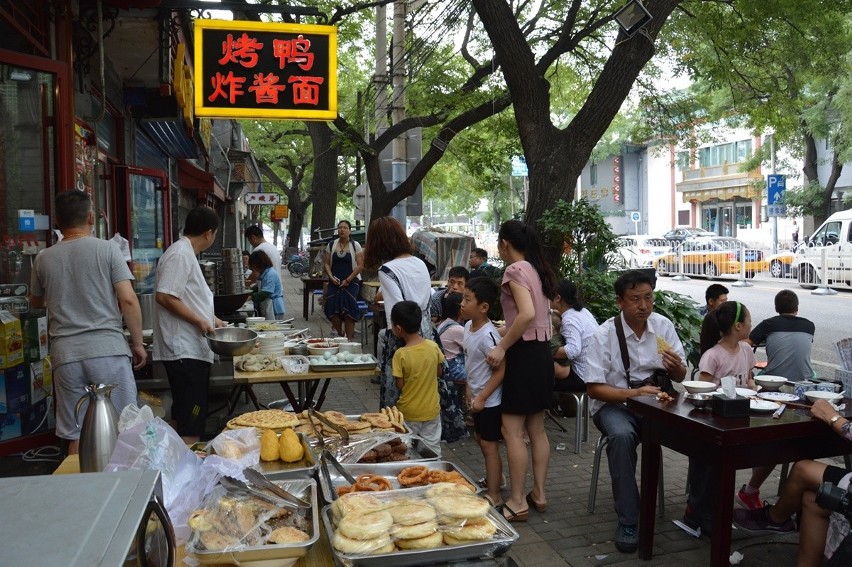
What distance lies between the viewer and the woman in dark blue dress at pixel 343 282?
37.0 ft

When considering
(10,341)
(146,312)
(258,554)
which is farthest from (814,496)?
(146,312)

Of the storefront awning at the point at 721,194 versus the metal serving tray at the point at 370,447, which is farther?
the storefront awning at the point at 721,194

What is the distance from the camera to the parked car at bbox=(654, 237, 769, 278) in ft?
82.2

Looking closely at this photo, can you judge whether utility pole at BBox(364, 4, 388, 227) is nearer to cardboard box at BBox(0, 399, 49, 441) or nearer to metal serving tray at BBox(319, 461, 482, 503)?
cardboard box at BBox(0, 399, 49, 441)

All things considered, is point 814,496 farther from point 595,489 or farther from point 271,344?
point 271,344

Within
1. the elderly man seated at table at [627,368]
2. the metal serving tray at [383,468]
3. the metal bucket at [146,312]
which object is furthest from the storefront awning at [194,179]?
the metal serving tray at [383,468]

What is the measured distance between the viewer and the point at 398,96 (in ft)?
43.0

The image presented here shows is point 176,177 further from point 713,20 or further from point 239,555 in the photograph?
point 239,555

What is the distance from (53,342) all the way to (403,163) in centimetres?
998

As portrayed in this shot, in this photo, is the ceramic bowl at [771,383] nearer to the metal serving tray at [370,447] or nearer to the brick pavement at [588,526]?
the brick pavement at [588,526]

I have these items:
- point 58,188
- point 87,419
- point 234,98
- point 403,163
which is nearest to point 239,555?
point 87,419

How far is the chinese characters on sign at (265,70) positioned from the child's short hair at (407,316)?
10.2ft

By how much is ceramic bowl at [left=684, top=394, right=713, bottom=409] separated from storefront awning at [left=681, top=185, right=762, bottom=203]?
39.0 meters

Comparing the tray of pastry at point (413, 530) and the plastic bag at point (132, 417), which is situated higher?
the plastic bag at point (132, 417)
